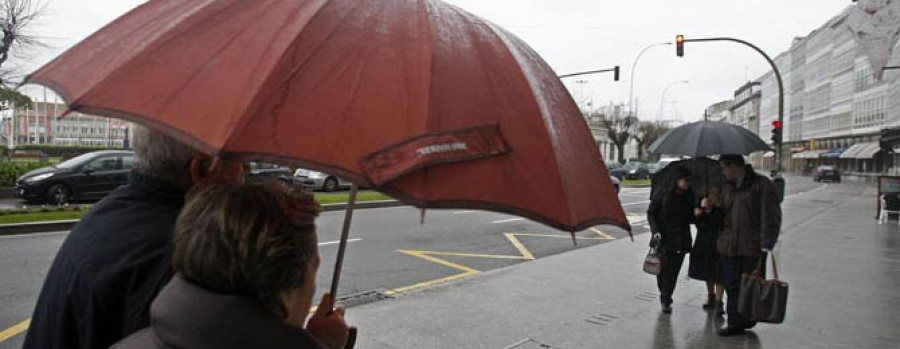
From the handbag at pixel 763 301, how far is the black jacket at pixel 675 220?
0.91 metres

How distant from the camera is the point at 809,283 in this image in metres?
7.64

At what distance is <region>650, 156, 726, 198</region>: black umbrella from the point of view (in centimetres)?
617

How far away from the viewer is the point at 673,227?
6.03 meters

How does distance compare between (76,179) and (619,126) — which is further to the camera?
(619,126)

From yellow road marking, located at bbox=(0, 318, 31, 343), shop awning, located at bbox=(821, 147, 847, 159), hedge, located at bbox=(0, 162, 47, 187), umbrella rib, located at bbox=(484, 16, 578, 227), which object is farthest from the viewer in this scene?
shop awning, located at bbox=(821, 147, 847, 159)

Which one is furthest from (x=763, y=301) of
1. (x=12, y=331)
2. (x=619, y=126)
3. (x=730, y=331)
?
(x=619, y=126)

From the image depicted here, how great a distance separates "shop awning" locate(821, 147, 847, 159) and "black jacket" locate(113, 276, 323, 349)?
84502 millimetres

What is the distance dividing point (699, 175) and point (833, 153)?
80890 millimetres

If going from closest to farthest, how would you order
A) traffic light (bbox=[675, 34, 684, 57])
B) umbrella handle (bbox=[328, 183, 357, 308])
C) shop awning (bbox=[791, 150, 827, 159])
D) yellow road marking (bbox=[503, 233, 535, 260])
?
umbrella handle (bbox=[328, 183, 357, 308])
yellow road marking (bbox=[503, 233, 535, 260])
traffic light (bbox=[675, 34, 684, 57])
shop awning (bbox=[791, 150, 827, 159])

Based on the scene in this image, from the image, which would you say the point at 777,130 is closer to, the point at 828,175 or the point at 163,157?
the point at 163,157

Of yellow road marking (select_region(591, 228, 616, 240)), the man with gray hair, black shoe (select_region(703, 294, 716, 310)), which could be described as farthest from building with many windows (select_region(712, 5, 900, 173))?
the man with gray hair

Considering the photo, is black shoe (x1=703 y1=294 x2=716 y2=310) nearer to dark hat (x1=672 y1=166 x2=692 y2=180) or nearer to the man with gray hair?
dark hat (x1=672 y1=166 x2=692 y2=180)

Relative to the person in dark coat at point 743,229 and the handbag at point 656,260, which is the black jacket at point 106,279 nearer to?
the person in dark coat at point 743,229

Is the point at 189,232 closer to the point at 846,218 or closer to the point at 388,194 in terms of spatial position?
the point at 388,194
